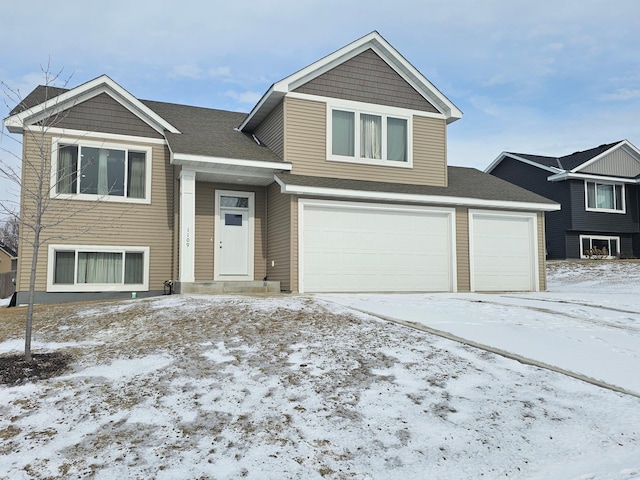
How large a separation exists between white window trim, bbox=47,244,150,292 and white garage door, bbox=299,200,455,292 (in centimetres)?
429

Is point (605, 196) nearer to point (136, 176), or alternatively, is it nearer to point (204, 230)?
point (204, 230)

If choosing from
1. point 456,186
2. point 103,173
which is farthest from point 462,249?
point 103,173

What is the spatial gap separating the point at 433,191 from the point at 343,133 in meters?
3.07

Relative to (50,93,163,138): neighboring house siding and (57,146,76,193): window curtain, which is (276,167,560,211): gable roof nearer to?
(50,93,163,138): neighboring house siding

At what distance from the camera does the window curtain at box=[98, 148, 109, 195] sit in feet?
44.4

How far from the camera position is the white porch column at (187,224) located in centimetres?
1292

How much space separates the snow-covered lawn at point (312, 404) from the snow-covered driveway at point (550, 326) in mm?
63

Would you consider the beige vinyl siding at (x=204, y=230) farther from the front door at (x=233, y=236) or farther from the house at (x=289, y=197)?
the front door at (x=233, y=236)

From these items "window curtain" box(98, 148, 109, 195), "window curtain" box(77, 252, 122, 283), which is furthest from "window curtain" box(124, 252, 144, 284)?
"window curtain" box(98, 148, 109, 195)

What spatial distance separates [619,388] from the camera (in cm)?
577

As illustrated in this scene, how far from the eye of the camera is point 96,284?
13.4 meters

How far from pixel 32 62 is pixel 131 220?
4456mm

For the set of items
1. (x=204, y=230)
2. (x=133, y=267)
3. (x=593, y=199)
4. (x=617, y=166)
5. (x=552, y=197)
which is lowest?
(x=133, y=267)

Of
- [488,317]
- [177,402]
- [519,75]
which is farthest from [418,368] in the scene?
[519,75]
